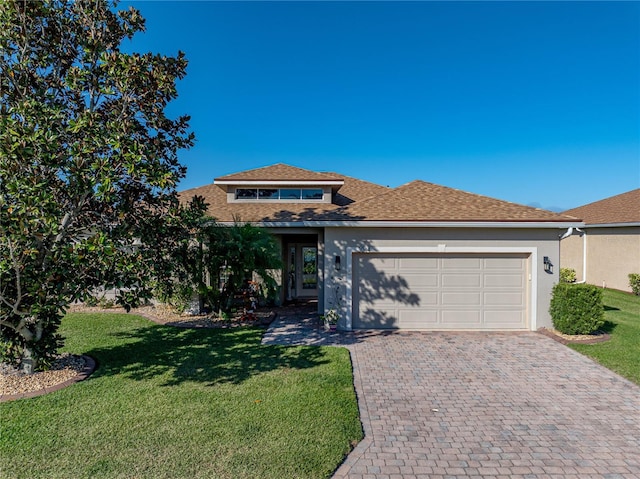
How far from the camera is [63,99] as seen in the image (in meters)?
6.37

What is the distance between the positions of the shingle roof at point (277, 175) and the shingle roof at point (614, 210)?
14.4 meters

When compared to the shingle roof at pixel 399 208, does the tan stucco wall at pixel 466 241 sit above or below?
below

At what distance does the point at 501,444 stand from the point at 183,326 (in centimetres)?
879

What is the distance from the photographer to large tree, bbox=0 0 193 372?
197 inches

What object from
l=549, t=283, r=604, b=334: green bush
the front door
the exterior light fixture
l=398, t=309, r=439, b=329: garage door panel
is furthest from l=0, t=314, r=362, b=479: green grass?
the front door

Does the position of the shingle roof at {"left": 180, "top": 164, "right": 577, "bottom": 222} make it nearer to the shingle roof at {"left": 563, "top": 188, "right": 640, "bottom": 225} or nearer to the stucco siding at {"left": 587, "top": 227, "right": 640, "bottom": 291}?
the stucco siding at {"left": 587, "top": 227, "right": 640, "bottom": 291}

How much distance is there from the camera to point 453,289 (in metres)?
9.69

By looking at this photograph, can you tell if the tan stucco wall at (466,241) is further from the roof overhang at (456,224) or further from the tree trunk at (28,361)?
the tree trunk at (28,361)

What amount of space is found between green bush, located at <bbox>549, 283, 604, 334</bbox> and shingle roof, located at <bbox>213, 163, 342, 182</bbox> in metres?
9.15

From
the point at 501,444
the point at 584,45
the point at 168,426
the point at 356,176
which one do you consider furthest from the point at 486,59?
the point at 168,426

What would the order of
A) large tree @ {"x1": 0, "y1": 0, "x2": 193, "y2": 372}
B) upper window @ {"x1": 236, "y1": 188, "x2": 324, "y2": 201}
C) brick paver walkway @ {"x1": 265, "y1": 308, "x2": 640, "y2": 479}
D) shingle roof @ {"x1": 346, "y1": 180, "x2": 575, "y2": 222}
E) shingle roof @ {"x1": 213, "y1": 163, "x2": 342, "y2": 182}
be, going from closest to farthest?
1. brick paver walkway @ {"x1": 265, "y1": 308, "x2": 640, "y2": 479}
2. large tree @ {"x1": 0, "y1": 0, "x2": 193, "y2": 372}
3. shingle roof @ {"x1": 346, "y1": 180, "x2": 575, "y2": 222}
4. shingle roof @ {"x1": 213, "y1": 163, "x2": 342, "y2": 182}
5. upper window @ {"x1": 236, "y1": 188, "x2": 324, "y2": 201}

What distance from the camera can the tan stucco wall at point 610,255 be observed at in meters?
15.9

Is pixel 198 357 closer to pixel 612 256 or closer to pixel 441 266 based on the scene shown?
pixel 441 266

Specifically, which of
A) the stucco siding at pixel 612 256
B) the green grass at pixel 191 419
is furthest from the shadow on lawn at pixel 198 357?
the stucco siding at pixel 612 256
